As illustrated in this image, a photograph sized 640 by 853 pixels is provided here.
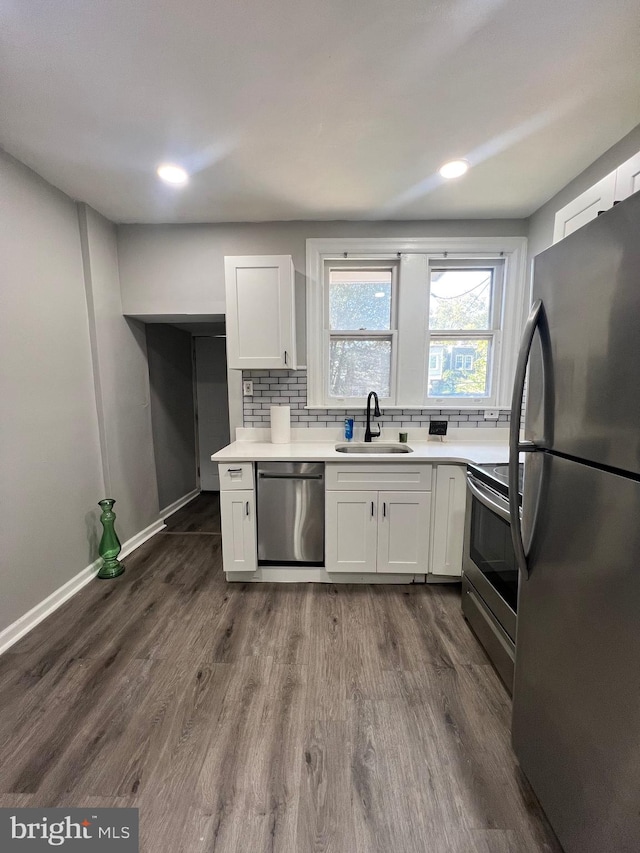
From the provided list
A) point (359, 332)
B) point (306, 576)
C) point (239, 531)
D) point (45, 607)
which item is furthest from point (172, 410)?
point (306, 576)

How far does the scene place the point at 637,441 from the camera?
2.27ft

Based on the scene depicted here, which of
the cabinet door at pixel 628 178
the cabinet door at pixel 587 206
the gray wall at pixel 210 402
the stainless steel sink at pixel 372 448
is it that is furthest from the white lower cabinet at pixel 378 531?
the gray wall at pixel 210 402

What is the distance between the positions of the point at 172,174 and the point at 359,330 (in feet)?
5.31

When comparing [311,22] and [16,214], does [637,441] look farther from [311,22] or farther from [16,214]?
[16,214]

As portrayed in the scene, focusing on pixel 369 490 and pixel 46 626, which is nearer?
pixel 46 626

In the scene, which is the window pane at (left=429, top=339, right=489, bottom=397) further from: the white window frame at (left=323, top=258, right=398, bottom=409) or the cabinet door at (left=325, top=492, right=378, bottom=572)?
the cabinet door at (left=325, top=492, right=378, bottom=572)

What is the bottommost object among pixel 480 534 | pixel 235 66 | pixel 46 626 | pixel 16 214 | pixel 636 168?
pixel 46 626

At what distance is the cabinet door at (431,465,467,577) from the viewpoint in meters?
2.19

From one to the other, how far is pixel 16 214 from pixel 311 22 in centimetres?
187

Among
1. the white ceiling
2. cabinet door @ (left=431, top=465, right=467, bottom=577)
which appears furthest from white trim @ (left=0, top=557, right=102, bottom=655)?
the white ceiling

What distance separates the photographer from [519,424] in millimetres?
967

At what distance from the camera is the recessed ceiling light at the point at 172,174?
6.37ft

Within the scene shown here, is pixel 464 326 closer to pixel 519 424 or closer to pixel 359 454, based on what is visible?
pixel 359 454

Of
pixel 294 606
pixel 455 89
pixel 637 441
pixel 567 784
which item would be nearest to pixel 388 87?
pixel 455 89
